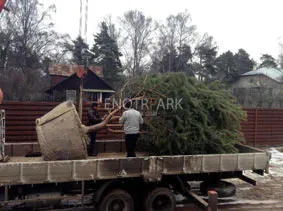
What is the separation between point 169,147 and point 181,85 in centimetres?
165

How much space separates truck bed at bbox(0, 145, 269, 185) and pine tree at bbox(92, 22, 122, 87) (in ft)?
113

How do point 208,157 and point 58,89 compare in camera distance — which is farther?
point 58,89

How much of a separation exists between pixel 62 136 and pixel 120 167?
1.26 m

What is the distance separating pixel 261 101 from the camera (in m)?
31.6

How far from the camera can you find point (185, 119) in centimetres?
650

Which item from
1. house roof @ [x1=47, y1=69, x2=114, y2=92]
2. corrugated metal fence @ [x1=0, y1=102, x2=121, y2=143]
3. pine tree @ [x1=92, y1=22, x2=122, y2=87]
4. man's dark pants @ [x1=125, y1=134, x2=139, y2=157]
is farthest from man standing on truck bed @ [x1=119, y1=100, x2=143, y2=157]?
pine tree @ [x1=92, y1=22, x2=122, y2=87]

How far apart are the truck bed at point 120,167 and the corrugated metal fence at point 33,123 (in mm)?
3171

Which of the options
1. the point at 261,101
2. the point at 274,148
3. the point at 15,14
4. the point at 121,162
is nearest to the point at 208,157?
the point at 121,162

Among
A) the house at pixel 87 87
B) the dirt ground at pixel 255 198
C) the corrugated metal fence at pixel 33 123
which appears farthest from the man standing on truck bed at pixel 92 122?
the house at pixel 87 87

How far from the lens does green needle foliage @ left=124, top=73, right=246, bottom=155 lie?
639 cm

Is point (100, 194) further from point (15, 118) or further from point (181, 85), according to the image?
point (15, 118)

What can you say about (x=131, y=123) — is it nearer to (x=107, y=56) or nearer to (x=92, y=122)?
(x=92, y=122)

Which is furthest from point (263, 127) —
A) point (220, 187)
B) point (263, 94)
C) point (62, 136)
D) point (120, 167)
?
point (263, 94)

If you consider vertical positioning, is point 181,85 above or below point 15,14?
below
